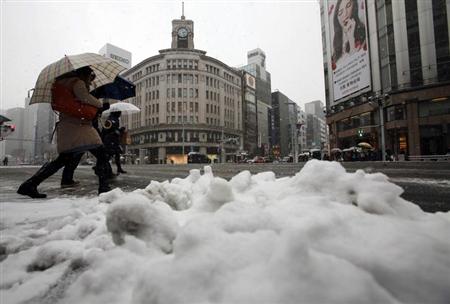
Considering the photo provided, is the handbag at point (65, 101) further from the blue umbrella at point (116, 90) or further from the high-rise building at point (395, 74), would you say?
the high-rise building at point (395, 74)

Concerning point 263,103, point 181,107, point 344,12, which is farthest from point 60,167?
point 263,103

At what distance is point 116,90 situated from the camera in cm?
551

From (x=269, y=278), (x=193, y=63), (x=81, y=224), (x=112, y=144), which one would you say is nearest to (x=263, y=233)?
(x=269, y=278)

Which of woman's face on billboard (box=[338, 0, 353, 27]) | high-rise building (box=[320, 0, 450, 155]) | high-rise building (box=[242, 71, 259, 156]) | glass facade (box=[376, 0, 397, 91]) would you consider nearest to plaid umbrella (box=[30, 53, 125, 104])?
high-rise building (box=[320, 0, 450, 155])

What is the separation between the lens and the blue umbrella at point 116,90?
5.28 metres

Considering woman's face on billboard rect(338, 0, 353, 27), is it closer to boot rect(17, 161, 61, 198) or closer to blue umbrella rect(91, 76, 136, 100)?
blue umbrella rect(91, 76, 136, 100)

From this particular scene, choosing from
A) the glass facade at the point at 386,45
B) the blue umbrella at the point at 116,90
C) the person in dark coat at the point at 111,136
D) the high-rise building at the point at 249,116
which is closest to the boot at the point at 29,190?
the blue umbrella at the point at 116,90

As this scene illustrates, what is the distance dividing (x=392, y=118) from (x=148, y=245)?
115 feet

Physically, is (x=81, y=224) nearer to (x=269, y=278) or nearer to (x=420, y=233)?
(x=269, y=278)

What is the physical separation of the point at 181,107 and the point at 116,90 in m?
63.4

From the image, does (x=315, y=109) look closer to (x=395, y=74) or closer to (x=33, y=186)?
(x=395, y=74)

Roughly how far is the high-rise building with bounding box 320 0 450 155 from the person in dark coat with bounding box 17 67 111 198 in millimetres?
26445

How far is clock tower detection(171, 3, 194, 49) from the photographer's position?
74250 mm

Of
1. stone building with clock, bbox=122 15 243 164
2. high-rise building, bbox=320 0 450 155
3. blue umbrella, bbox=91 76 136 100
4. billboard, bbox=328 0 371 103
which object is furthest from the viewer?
stone building with clock, bbox=122 15 243 164
